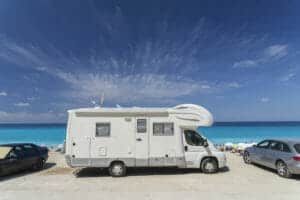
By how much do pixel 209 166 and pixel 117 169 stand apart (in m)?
3.74

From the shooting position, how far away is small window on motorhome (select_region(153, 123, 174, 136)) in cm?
931

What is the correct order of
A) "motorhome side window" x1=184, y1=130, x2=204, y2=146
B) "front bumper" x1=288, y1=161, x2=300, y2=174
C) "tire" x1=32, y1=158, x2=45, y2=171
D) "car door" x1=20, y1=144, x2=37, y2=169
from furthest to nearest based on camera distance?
1. "tire" x1=32, y1=158, x2=45, y2=171
2. "car door" x1=20, y1=144, x2=37, y2=169
3. "motorhome side window" x1=184, y1=130, x2=204, y2=146
4. "front bumper" x1=288, y1=161, x2=300, y2=174

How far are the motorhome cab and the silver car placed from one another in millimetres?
2036

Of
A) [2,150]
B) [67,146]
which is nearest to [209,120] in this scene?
[67,146]

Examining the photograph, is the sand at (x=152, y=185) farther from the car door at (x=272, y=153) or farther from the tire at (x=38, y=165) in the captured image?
the tire at (x=38, y=165)

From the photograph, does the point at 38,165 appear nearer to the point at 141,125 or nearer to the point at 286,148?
the point at 141,125

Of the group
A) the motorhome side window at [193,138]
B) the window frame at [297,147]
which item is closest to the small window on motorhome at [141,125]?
the motorhome side window at [193,138]

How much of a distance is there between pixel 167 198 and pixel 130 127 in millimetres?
3492

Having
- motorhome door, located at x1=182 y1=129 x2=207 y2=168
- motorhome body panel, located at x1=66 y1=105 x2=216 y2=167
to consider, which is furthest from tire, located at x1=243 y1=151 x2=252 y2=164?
motorhome body panel, located at x1=66 y1=105 x2=216 y2=167

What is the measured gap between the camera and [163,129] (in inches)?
368

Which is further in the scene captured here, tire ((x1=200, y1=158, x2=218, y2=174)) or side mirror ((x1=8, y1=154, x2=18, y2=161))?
tire ((x1=200, y1=158, x2=218, y2=174))

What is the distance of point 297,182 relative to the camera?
26.1 ft

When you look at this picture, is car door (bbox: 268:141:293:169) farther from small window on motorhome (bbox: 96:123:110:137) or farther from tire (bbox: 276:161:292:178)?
small window on motorhome (bbox: 96:123:110:137)

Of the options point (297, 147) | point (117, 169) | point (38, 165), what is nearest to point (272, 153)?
point (297, 147)
